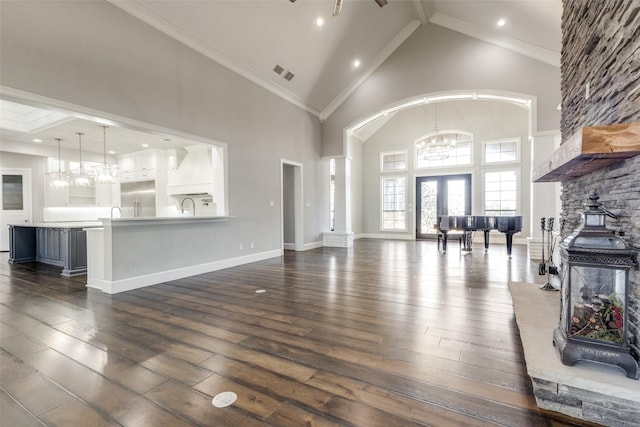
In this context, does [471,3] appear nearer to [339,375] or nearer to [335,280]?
[335,280]

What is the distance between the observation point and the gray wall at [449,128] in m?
8.11

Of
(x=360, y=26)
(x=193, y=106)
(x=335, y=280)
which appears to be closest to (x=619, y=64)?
(x=335, y=280)

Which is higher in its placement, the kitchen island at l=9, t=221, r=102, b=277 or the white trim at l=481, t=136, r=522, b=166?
the white trim at l=481, t=136, r=522, b=166

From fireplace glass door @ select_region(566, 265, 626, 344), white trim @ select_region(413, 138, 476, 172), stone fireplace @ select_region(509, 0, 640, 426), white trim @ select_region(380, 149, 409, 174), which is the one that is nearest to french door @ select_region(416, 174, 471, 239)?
white trim @ select_region(413, 138, 476, 172)

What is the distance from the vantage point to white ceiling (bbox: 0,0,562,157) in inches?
170

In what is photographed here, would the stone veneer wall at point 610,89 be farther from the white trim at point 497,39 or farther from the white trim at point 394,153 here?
the white trim at point 394,153

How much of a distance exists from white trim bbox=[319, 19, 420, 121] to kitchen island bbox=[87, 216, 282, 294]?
14.7ft

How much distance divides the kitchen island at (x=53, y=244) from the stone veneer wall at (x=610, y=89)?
6.62 meters

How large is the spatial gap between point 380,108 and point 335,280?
4803 millimetres

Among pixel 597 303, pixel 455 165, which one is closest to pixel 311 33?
pixel 597 303

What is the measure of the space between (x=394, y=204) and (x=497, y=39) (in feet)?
17.7

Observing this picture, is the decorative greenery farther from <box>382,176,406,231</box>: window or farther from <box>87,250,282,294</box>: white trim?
<box>382,176,406,231</box>: window

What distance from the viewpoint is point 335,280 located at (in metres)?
4.25

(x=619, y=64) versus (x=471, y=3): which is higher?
(x=471, y=3)
